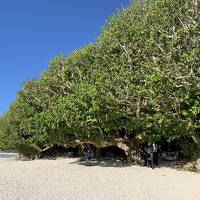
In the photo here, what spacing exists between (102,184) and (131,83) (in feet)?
29.1

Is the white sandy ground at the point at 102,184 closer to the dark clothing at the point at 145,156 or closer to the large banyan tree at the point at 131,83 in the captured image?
the dark clothing at the point at 145,156

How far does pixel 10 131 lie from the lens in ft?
189

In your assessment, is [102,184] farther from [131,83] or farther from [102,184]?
[131,83]

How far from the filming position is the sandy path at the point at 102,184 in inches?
854

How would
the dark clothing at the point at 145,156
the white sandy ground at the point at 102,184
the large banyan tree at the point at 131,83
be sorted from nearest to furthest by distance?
the white sandy ground at the point at 102,184 → the large banyan tree at the point at 131,83 → the dark clothing at the point at 145,156

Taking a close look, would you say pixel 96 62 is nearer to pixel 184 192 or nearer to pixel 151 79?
pixel 151 79

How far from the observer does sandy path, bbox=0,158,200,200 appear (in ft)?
71.2

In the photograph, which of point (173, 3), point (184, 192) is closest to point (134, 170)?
point (184, 192)

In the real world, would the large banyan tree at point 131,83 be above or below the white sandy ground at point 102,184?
above

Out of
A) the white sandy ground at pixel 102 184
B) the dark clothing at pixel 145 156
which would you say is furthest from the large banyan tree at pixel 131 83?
the white sandy ground at pixel 102 184

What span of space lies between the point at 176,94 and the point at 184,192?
7009mm

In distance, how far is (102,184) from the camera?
26.4 m

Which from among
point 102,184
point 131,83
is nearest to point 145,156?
point 131,83

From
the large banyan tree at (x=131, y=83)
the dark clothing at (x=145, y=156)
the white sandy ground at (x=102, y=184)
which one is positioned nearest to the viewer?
the white sandy ground at (x=102, y=184)
